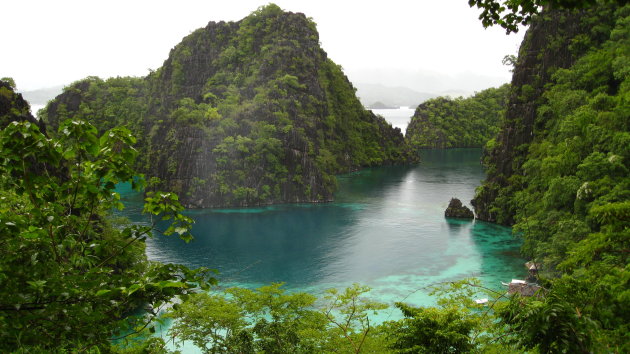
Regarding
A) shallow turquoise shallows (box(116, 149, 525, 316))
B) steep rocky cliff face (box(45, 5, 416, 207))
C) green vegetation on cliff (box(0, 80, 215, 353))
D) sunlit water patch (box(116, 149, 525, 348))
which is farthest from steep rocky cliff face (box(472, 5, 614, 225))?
green vegetation on cliff (box(0, 80, 215, 353))

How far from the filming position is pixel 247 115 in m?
67.8

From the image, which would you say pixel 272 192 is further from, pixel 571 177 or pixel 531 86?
pixel 571 177

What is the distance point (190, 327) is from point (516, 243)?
115 ft

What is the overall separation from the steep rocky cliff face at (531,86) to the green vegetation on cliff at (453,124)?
250 ft

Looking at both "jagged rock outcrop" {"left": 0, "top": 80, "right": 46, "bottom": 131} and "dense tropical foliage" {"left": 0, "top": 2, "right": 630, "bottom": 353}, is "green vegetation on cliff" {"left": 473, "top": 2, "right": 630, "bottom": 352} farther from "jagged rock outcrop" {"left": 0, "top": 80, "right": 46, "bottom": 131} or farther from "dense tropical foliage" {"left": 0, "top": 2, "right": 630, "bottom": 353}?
"jagged rock outcrop" {"left": 0, "top": 80, "right": 46, "bottom": 131}

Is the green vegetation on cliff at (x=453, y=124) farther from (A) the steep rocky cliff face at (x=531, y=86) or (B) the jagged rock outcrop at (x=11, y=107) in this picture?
(B) the jagged rock outcrop at (x=11, y=107)

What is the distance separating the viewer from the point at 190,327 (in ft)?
59.0

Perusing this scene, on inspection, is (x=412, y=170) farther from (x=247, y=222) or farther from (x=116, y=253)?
(x=116, y=253)

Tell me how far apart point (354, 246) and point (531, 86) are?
27184 millimetres

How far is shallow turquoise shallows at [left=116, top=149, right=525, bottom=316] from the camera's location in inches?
1377

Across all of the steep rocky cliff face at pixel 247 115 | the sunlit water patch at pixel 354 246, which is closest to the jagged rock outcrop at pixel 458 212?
the sunlit water patch at pixel 354 246

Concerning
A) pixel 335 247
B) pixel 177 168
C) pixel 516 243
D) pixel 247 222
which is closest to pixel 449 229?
pixel 516 243

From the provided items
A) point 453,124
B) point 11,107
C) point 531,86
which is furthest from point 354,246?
point 453,124

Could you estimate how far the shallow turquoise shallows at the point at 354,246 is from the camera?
35.0 m
